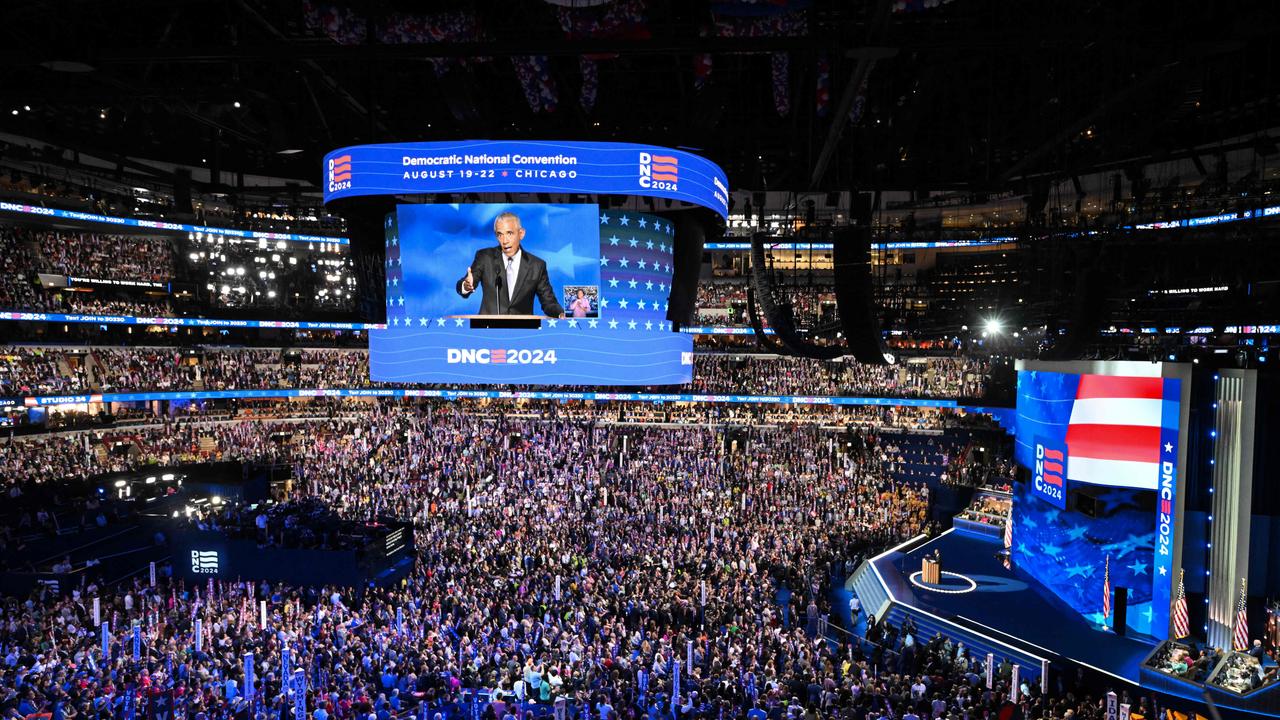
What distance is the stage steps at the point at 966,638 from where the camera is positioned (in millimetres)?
12875

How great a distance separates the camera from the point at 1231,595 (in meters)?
12.8

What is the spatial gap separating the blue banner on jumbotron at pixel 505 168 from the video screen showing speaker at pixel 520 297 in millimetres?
1054

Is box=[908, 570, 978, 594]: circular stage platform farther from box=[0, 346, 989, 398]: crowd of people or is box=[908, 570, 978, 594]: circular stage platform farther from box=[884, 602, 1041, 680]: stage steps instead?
box=[0, 346, 989, 398]: crowd of people

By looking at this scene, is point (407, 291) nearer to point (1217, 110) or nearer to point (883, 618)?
point (883, 618)

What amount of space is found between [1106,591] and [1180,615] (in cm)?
127

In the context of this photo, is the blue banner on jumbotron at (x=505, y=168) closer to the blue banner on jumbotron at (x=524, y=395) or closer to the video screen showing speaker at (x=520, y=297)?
the video screen showing speaker at (x=520, y=297)

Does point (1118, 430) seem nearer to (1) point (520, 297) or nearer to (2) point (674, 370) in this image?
(2) point (674, 370)

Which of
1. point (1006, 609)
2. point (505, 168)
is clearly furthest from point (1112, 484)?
point (505, 168)

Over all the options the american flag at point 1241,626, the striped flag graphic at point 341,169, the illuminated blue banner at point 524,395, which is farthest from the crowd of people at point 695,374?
the striped flag graphic at point 341,169

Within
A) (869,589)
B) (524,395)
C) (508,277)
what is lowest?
(869,589)

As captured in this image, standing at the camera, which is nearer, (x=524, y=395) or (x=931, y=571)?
(x=931, y=571)

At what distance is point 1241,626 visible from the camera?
12.5 meters

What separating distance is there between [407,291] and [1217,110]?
15731 mm

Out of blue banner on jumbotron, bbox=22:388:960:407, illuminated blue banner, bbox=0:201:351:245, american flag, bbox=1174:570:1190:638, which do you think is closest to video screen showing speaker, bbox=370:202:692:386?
illuminated blue banner, bbox=0:201:351:245
